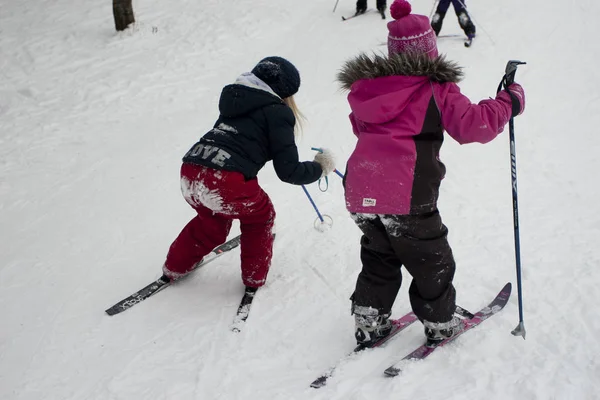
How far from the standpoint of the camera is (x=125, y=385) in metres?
2.98

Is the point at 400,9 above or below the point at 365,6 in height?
above

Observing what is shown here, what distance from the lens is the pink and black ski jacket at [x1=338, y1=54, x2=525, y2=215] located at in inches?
98.0

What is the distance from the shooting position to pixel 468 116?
2.45 m

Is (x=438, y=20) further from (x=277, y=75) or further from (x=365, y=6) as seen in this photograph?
(x=277, y=75)

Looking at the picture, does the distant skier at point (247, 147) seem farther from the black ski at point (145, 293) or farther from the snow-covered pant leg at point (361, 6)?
the snow-covered pant leg at point (361, 6)

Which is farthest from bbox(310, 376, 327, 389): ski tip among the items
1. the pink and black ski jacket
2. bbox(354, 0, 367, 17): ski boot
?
bbox(354, 0, 367, 17): ski boot

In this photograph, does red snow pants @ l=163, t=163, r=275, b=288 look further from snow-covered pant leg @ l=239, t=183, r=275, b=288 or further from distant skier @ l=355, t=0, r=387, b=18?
distant skier @ l=355, t=0, r=387, b=18

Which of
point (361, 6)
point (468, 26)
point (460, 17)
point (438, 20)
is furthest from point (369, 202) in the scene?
point (361, 6)

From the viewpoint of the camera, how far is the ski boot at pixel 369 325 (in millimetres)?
2955

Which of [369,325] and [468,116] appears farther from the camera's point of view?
[369,325]

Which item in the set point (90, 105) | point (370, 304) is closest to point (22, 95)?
point (90, 105)

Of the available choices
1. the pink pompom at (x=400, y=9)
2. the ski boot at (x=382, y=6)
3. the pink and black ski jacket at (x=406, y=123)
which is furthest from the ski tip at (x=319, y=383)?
the ski boot at (x=382, y=6)

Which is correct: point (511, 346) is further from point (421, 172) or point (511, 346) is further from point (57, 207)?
point (57, 207)

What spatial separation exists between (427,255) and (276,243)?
1.81 metres
